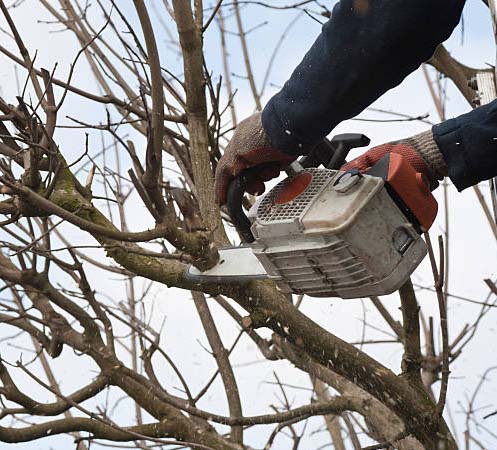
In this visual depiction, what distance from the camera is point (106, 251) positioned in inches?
115

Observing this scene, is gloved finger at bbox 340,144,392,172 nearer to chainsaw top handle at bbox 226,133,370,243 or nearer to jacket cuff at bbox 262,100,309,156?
chainsaw top handle at bbox 226,133,370,243

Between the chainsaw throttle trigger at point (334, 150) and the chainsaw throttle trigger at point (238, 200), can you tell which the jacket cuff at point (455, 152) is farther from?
the chainsaw throttle trigger at point (238, 200)

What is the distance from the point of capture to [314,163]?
2.74 metres

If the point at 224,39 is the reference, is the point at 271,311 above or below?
below

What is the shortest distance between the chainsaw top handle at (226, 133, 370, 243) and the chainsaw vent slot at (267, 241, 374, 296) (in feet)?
0.69

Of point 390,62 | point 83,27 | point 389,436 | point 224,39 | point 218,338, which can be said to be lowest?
point 389,436

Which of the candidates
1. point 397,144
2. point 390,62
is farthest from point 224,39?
point 390,62

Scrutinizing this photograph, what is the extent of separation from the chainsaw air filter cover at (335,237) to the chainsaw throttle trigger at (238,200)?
0.21ft

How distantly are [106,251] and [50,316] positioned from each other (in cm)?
82

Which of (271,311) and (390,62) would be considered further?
(271,311)

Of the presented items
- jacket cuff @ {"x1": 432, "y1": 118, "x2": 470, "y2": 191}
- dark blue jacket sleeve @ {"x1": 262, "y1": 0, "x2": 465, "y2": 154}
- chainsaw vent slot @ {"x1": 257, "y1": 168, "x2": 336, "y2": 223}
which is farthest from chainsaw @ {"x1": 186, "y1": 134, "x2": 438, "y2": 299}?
dark blue jacket sleeve @ {"x1": 262, "y1": 0, "x2": 465, "y2": 154}

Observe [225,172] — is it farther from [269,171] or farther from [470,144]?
[470,144]

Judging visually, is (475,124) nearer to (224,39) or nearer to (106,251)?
(106,251)

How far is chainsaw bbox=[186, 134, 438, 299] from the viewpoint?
92.2 inches
